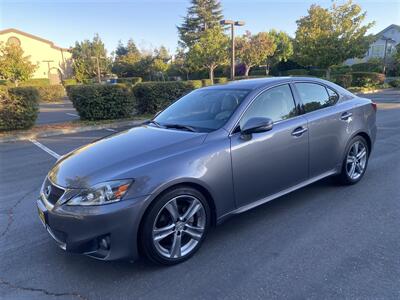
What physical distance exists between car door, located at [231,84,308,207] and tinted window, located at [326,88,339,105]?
78cm

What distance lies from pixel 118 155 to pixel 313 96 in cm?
255

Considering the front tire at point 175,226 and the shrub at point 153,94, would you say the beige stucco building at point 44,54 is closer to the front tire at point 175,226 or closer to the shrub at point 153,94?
the shrub at point 153,94

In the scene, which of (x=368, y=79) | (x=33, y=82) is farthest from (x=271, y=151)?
(x=33, y=82)

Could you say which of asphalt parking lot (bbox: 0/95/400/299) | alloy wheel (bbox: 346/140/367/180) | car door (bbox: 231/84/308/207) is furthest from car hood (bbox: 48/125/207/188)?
alloy wheel (bbox: 346/140/367/180)

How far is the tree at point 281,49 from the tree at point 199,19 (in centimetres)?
1480

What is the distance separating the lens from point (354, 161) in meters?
4.77

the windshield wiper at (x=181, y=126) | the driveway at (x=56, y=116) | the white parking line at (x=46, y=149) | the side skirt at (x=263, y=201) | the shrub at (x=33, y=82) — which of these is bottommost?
the driveway at (x=56, y=116)

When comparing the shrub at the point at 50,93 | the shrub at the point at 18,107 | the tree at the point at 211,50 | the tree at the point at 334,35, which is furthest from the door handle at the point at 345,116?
the tree at the point at 211,50

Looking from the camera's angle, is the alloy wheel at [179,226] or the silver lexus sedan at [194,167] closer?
the silver lexus sedan at [194,167]

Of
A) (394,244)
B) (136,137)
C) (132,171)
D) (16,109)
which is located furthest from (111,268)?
(16,109)

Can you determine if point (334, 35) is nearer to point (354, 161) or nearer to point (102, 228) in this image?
point (354, 161)

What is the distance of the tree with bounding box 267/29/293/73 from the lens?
43.5 m

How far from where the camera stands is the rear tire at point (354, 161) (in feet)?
15.1

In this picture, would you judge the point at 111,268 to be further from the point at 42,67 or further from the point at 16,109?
the point at 42,67
